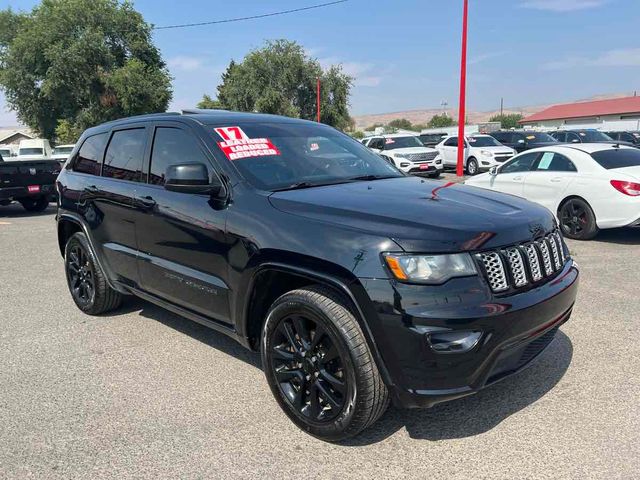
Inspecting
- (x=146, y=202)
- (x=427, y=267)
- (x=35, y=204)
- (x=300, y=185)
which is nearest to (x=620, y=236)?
(x=300, y=185)

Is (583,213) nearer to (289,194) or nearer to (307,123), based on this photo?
(307,123)

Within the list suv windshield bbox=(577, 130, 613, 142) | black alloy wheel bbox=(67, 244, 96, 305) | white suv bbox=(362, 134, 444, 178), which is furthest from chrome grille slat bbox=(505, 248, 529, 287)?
suv windshield bbox=(577, 130, 613, 142)

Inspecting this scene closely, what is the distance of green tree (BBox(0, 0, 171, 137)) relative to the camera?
37.4 meters

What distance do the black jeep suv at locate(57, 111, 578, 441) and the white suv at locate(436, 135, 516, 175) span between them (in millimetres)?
16875

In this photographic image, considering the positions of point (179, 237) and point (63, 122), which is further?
point (63, 122)

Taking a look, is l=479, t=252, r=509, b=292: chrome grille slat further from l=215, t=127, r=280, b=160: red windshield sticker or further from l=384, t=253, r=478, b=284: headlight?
l=215, t=127, r=280, b=160: red windshield sticker

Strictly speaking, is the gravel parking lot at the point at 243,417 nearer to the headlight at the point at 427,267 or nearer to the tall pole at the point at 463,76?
the headlight at the point at 427,267

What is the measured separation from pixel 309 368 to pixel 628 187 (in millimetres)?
6640

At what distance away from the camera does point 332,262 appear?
2.76 meters

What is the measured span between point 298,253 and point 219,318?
963 millimetres

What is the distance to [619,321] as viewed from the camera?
4.67m

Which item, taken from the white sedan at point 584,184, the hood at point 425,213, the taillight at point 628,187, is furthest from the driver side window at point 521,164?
the hood at point 425,213

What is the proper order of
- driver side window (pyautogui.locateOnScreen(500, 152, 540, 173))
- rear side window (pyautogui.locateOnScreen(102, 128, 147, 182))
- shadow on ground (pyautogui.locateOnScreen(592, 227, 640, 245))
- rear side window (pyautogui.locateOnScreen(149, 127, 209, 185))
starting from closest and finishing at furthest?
1. rear side window (pyautogui.locateOnScreen(149, 127, 209, 185))
2. rear side window (pyautogui.locateOnScreen(102, 128, 147, 182))
3. shadow on ground (pyautogui.locateOnScreen(592, 227, 640, 245))
4. driver side window (pyautogui.locateOnScreen(500, 152, 540, 173))

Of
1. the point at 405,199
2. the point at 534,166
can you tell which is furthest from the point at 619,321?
the point at 534,166
